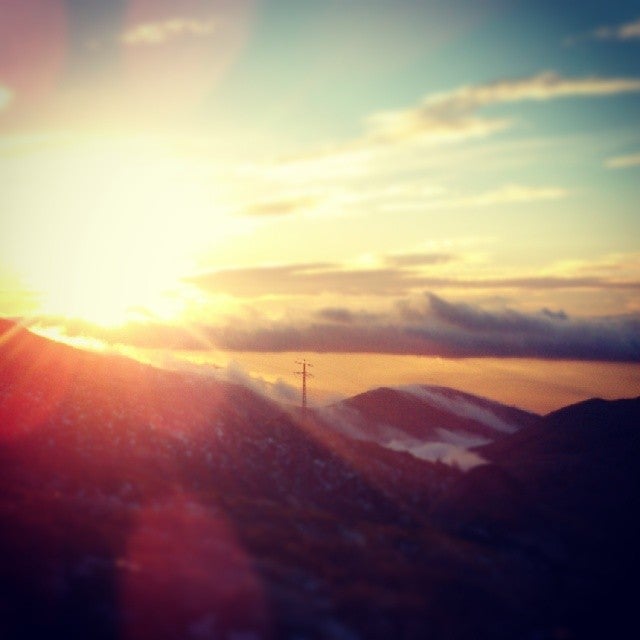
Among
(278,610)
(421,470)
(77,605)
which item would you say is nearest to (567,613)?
(278,610)

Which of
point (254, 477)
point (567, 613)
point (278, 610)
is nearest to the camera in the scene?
point (278, 610)

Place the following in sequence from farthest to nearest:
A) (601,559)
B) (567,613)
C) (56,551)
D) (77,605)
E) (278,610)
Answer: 1. (601,559)
2. (567,613)
3. (56,551)
4. (278,610)
5. (77,605)

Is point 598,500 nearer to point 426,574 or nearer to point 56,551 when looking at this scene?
point 426,574

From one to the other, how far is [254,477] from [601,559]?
78.3 metres

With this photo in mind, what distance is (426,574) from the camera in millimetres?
122000

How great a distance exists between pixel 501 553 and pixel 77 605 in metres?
84.6

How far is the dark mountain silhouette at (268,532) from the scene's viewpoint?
300ft

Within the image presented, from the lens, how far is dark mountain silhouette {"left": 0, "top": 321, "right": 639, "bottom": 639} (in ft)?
300

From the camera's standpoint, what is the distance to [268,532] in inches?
5039

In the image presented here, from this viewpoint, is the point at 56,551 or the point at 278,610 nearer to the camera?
the point at 278,610

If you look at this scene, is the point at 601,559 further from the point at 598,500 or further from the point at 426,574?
the point at 426,574

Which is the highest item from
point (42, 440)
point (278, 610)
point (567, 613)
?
point (42, 440)

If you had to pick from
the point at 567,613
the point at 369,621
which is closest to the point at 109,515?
the point at 369,621

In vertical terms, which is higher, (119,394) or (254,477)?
(119,394)
